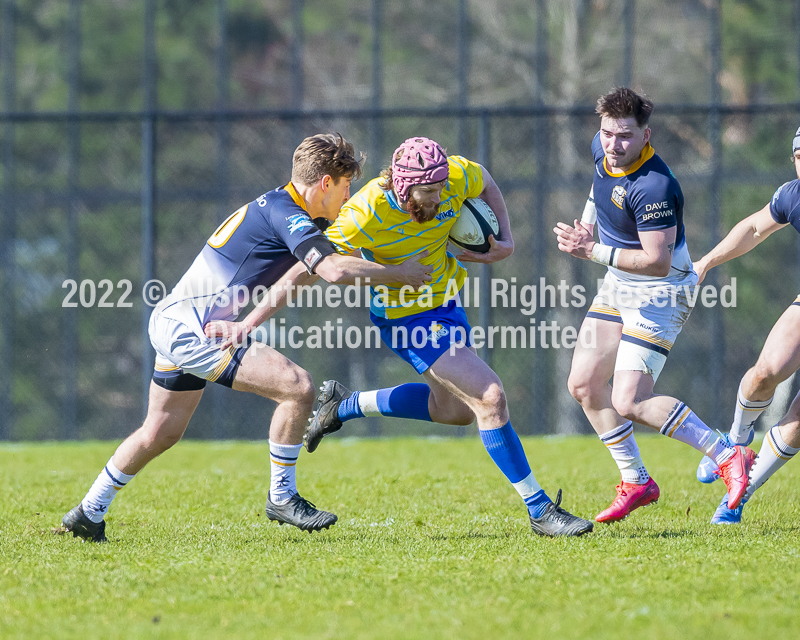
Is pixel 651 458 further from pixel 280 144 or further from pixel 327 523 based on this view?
pixel 280 144

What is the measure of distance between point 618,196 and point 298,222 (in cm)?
173

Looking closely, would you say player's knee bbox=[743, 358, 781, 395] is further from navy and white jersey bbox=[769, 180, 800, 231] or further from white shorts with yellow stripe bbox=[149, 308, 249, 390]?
white shorts with yellow stripe bbox=[149, 308, 249, 390]

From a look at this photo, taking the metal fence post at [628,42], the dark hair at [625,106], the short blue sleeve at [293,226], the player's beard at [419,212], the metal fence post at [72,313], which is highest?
the metal fence post at [628,42]

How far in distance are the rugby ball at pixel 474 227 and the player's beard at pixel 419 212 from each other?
12.3 inches

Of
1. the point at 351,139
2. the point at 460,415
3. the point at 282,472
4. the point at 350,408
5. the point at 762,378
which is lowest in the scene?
the point at 282,472

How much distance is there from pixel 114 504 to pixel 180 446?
426 centimetres

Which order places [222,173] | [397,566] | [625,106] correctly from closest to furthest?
[397,566]
[625,106]
[222,173]

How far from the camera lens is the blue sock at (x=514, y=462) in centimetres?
477

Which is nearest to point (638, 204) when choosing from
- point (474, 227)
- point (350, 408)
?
point (474, 227)

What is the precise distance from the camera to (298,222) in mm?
4750

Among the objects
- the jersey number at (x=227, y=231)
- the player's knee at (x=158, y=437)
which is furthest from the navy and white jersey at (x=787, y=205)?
the player's knee at (x=158, y=437)

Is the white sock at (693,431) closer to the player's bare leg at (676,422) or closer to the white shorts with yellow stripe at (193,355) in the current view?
the player's bare leg at (676,422)

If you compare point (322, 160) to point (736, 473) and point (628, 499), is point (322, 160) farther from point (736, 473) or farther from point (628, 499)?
point (736, 473)

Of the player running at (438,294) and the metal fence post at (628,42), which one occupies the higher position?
the metal fence post at (628,42)
